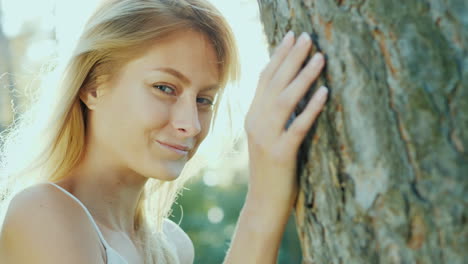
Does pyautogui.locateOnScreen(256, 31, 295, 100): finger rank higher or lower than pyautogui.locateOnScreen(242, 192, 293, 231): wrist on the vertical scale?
higher

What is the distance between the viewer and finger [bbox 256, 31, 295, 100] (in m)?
1.23

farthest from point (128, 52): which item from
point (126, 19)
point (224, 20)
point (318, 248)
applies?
point (318, 248)

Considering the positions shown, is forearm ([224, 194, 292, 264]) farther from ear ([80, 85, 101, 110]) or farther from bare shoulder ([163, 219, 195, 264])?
bare shoulder ([163, 219, 195, 264])

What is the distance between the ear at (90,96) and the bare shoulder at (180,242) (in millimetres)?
896

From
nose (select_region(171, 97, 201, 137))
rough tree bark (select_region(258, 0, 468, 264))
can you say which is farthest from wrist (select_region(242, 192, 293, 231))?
nose (select_region(171, 97, 201, 137))

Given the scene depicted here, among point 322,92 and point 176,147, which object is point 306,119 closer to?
point 322,92

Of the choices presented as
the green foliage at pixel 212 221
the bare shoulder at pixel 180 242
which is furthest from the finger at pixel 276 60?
the green foliage at pixel 212 221

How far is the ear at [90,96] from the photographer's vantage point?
6.88 feet

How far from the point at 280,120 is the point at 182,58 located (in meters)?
0.82

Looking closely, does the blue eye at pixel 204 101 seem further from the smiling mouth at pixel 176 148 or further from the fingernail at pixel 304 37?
the fingernail at pixel 304 37

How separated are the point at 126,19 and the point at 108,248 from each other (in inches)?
33.3

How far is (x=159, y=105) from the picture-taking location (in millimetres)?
1928

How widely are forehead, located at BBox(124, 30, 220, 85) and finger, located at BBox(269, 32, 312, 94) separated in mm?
748

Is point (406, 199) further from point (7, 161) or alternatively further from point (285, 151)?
point (7, 161)
